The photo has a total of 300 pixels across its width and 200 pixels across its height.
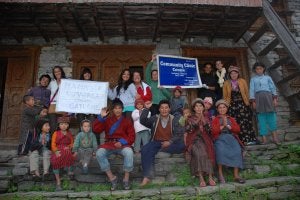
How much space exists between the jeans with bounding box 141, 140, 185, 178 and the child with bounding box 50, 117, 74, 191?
1225 millimetres

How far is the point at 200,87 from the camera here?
25.3 ft

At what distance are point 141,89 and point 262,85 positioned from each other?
2.57 meters

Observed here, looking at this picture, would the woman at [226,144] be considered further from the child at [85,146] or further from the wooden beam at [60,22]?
the wooden beam at [60,22]

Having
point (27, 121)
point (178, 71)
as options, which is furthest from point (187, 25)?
point (27, 121)

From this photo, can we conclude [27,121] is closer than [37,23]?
Yes

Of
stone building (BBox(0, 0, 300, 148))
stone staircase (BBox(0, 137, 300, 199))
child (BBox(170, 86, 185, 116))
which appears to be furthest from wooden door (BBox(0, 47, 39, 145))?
child (BBox(170, 86, 185, 116))

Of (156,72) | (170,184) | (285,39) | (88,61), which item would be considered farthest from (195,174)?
(88,61)

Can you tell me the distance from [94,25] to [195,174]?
174 inches

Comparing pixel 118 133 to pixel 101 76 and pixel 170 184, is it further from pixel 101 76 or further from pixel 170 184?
pixel 101 76

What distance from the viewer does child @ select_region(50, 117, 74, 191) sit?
513 centimetres

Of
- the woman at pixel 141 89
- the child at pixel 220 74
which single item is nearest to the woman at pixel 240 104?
the child at pixel 220 74

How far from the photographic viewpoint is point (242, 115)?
6504mm

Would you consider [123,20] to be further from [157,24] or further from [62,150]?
[62,150]

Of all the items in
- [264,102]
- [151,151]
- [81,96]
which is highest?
[81,96]
